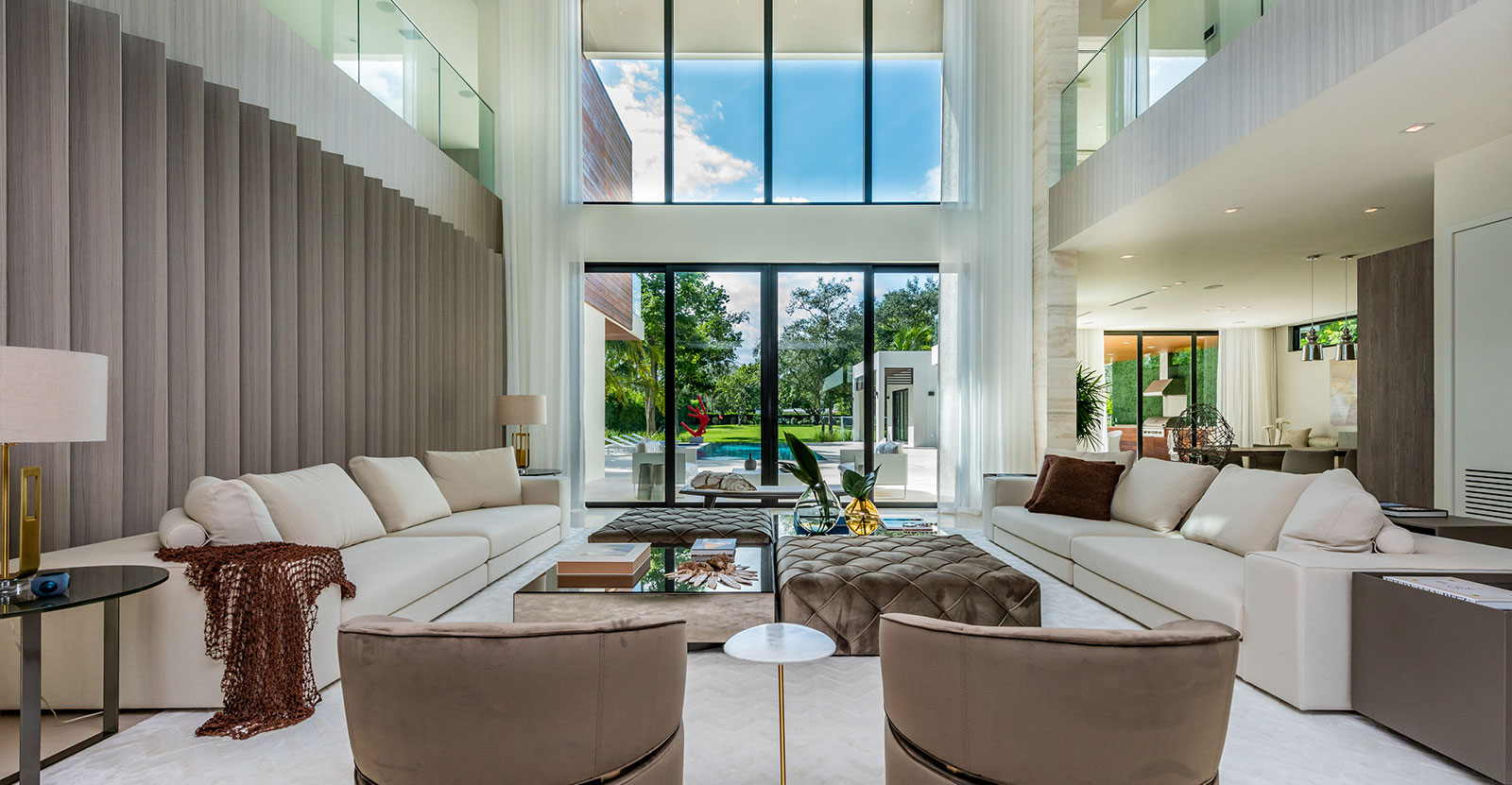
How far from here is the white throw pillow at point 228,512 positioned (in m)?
2.74

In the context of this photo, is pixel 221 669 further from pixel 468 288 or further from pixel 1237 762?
pixel 468 288

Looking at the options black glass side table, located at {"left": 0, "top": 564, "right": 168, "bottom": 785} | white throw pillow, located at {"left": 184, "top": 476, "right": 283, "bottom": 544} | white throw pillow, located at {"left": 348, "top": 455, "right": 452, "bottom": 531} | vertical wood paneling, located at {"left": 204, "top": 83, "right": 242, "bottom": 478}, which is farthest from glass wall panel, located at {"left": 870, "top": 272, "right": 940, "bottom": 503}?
black glass side table, located at {"left": 0, "top": 564, "right": 168, "bottom": 785}

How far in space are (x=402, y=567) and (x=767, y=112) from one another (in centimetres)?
547

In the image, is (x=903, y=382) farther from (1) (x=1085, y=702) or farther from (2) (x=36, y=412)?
(2) (x=36, y=412)

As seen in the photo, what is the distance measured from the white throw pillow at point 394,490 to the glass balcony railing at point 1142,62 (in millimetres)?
5046

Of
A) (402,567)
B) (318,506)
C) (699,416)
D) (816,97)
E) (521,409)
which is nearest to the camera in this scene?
(402,567)

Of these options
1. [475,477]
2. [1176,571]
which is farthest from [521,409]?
[1176,571]

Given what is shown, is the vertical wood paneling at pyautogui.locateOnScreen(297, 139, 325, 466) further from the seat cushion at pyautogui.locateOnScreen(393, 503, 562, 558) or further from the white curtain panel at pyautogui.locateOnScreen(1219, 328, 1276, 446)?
the white curtain panel at pyautogui.locateOnScreen(1219, 328, 1276, 446)

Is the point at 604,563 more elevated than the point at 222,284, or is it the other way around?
the point at 222,284

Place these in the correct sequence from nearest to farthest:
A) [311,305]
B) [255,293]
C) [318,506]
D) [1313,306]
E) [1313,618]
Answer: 1. [1313,618]
2. [318,506]
3. [255,293]
4. [311,305]
5. [1313,306]

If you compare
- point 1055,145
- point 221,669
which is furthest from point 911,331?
point 221,669

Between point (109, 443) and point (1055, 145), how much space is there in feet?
21.3

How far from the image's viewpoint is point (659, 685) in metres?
1.39

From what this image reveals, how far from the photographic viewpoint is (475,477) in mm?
4918
